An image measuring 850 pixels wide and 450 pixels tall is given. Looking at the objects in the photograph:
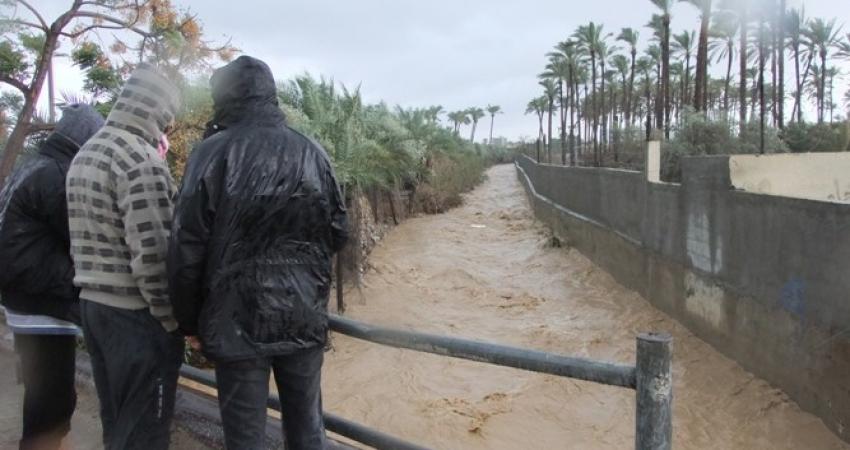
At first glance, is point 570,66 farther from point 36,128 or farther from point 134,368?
point 134,368

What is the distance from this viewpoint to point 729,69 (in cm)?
4434

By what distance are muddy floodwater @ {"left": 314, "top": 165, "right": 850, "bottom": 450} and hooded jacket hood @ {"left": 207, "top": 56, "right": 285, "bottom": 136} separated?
200 inches

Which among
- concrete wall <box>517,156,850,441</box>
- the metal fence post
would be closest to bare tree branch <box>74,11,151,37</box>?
concrete wall <box>517,156,850,441</box>

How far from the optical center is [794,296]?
6.21m

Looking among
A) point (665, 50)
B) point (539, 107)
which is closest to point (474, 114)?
point (539, 107)

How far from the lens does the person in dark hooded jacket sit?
2719 millimetres

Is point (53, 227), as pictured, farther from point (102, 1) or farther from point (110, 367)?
point (102, 1)

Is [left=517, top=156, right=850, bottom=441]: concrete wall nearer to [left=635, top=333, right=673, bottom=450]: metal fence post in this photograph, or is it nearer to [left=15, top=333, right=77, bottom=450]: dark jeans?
[left=635, top=333, right=673, bottom=450]: metal fence post

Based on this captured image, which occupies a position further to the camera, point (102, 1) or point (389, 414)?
point (102, 1)

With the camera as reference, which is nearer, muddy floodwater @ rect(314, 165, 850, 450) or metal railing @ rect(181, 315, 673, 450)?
metal railing @ rect(181, 315, 673, 450)

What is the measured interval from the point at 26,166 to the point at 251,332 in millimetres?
1471

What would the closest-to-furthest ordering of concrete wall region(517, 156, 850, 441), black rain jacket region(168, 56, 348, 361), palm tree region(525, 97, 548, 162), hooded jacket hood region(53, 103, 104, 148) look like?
black rain jacket region(168, 56, 348, 361) → hooded jacket hood region(53, 103, 104, 148) → concrete wall region(517, 156, 850, 441) → palm tree region(525, 97, 548, 162)

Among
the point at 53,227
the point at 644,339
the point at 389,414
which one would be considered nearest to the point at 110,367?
the point at 53,227

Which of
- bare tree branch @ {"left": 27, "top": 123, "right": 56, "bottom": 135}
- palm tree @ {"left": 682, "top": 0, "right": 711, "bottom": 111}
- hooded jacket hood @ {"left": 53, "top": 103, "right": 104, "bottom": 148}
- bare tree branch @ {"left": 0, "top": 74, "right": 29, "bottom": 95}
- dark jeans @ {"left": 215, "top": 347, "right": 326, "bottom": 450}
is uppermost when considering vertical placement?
palm tree @ {"left": 682, "top": 0, "right": 711, "bottom": 111}
